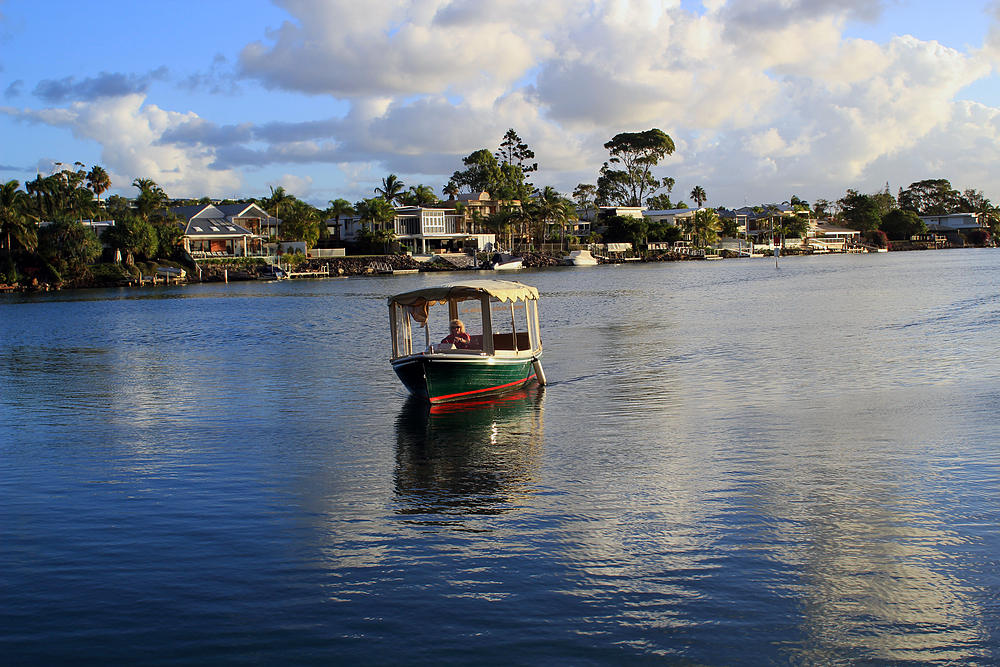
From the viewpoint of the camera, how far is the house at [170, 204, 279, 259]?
106312 millimetres

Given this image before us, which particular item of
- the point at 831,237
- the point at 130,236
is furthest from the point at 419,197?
the point at 831,237

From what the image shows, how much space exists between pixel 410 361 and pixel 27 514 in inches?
351

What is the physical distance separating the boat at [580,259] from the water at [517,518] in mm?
109119

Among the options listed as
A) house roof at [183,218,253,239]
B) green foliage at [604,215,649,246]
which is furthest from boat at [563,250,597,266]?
house roof at [183,218,253,239]

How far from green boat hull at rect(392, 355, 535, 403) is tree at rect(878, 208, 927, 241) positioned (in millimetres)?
198151

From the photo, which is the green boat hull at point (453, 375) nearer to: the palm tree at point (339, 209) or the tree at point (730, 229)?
the palm tree at point (339, 209)

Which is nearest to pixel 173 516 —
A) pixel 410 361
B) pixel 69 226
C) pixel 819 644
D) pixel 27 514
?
pixel 27 514

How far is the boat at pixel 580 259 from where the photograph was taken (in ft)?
448

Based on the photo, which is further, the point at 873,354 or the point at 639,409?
the point at 873,354

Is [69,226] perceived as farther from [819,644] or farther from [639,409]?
[819,644]

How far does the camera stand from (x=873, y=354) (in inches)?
1125

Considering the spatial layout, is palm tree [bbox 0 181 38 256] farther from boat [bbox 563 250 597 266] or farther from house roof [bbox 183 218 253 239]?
boat [bbox 563 250 597 266]

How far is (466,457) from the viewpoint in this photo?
1588cm

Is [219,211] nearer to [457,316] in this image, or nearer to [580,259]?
[580,259]
